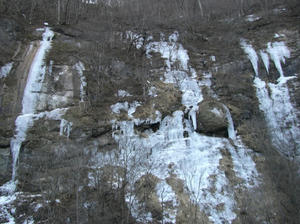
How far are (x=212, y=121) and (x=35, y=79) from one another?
32.6 ft

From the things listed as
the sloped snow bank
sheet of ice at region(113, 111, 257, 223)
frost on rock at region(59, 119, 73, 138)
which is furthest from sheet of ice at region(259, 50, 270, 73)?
frost on rock at region(59, 119, 73, 138)

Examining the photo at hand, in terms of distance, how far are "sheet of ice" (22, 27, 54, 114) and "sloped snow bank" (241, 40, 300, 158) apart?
12.5 m

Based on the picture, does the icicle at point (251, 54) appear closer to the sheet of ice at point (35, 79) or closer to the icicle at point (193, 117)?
the icicle at point (193, 117)

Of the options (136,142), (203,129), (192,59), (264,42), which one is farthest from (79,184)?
(264,42)

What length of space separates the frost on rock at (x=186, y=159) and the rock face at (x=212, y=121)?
0.30 meters

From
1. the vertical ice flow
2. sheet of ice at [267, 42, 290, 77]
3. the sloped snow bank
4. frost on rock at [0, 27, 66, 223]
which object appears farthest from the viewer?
sheet of ice at [267, 42, 290, 77]

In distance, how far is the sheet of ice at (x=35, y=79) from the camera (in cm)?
1242

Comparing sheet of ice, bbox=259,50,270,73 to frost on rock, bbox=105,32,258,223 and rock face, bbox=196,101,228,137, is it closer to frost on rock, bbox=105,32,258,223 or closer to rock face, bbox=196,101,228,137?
frost on rock, bbox=105,32,258,223

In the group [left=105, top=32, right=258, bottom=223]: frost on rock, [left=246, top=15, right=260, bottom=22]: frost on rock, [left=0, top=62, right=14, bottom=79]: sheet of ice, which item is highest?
[left=246, top=15, right=260, bottom=22]: frost on rock

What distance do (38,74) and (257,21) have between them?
17279 millimetres

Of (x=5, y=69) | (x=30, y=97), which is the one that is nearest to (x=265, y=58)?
(x=30, y=97)

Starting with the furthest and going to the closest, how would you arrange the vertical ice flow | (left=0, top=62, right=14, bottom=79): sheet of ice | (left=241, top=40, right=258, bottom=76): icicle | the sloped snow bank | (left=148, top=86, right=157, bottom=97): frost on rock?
1. (left=241, top=40, right=258, bottom=76): icicle
2. (left=148, top=86, right=157, bottom=97): frost on rock
3. (left=0, top=62, right=14, bottom=79): sheet of ice
4. the sloped snow bank
5. the vertical ice flow

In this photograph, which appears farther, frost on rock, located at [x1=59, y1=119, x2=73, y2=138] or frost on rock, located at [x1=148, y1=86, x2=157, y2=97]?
frost on rock, located at [x1=148, y1=86, x2=157, y2=97]

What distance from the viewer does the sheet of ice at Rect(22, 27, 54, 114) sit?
1242cm
